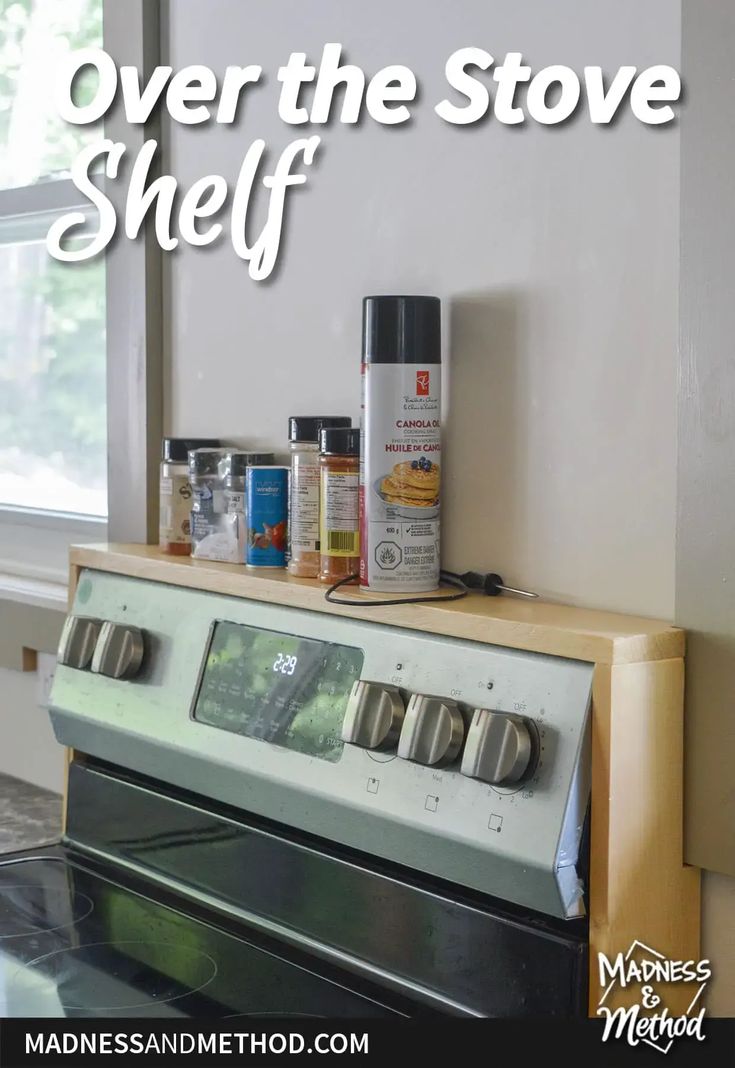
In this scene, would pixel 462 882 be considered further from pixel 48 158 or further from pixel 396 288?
pixel 48 158

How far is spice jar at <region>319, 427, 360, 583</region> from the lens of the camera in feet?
3.86

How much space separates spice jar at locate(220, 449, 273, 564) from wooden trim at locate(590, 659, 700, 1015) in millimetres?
517

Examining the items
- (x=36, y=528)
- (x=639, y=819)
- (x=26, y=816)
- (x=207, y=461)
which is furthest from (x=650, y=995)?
(x=36, y=528)

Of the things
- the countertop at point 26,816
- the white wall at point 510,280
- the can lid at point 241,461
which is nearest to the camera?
the white wall at point 510,280

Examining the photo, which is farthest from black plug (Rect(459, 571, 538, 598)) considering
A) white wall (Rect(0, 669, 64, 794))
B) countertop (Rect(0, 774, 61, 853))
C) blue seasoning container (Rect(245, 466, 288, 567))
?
white wall (Rect(0, 669, 64, 794))

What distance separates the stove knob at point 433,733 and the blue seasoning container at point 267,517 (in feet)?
1.14

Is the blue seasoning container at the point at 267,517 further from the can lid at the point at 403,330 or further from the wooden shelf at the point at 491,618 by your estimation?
the can lid at the point at 403,330

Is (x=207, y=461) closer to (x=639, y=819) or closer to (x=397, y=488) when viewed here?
(x=397, y=488)

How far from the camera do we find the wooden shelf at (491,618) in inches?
36.5

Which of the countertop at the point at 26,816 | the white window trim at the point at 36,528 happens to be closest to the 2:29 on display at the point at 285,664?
the countertop at the point at 26,816

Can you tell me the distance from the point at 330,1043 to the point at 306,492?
20.4 inches

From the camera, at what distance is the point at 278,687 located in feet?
3.82

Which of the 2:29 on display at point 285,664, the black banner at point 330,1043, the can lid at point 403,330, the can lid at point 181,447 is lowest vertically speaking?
the black banner at point 330,1043

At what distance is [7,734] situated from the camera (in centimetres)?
181
